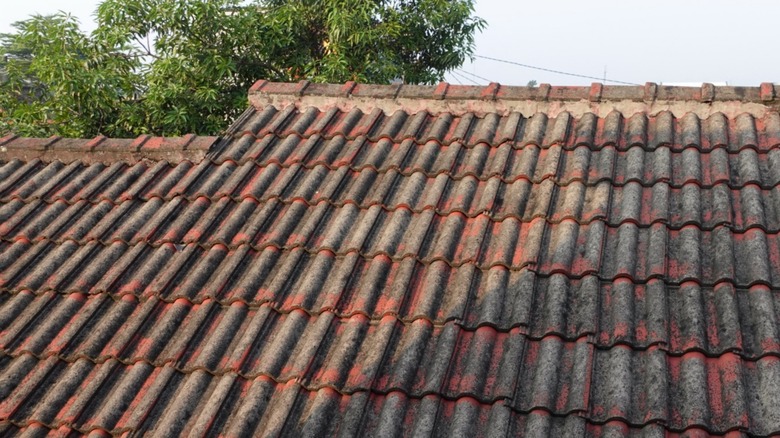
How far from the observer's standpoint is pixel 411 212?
4.48 metres

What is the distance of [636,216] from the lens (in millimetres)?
4156

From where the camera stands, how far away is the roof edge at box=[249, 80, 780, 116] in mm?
5188

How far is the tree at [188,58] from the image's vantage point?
1191cm

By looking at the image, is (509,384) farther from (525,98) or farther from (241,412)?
(525,98)

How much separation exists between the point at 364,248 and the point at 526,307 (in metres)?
1.03

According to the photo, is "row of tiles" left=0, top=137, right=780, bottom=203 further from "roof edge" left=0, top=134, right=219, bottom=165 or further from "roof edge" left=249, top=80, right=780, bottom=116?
"roof edge" left=249, top=80, right=780, bottom=116

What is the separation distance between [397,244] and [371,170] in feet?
2.78

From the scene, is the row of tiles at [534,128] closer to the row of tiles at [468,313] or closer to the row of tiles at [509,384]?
the row of tiles at [468,313]

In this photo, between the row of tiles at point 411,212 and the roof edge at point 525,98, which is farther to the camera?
the roof edge at point 525,98

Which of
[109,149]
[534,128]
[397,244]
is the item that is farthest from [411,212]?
[109,149]

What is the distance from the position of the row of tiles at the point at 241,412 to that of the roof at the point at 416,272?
1 cm

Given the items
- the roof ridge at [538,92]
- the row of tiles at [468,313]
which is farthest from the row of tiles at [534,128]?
the row of tiles at [468,313]


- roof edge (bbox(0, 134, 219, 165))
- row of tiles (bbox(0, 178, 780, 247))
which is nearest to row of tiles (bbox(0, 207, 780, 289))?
row of tiles (bbox(0, 178, 780, 247))

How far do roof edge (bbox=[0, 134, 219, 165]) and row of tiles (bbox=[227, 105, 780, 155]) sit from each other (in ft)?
1.08
